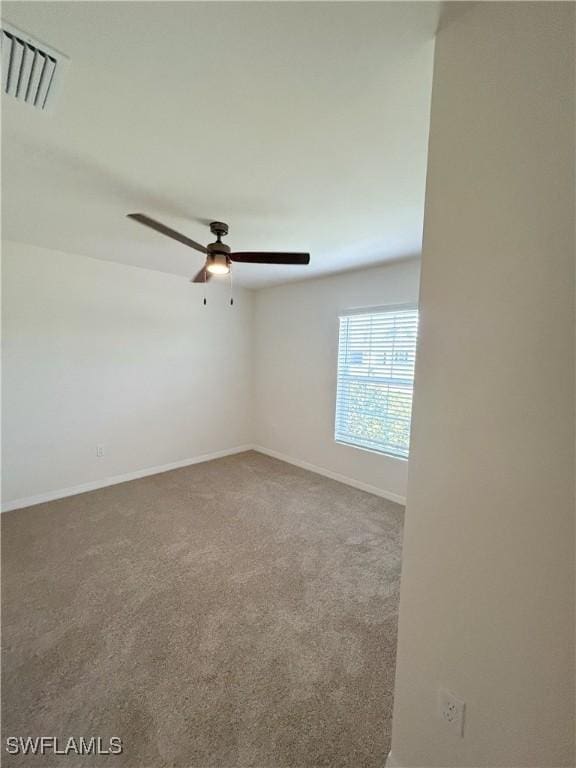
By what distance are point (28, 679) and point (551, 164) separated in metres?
2.69

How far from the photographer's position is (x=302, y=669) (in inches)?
56.2

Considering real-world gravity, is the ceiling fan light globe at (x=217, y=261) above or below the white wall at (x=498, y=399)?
above

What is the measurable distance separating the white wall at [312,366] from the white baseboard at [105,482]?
2.79ft

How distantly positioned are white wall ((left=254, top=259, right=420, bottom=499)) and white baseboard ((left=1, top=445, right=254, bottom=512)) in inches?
33.4

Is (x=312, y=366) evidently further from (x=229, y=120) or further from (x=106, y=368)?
(x=229, y=120)

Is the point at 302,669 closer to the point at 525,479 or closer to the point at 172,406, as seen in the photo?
the point at 525,479

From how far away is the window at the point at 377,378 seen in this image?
309 cm

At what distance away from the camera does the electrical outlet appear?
89cm

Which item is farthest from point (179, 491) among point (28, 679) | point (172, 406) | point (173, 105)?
point (173, 105)

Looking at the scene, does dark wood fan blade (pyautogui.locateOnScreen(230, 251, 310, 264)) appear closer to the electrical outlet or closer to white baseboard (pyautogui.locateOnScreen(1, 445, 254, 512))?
the electrical outlet

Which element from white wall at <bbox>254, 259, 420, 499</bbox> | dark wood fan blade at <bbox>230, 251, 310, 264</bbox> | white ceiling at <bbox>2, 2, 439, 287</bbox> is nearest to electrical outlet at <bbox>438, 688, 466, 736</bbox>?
white ceiling at <bbox>2, 2, 439, 287</bbox>

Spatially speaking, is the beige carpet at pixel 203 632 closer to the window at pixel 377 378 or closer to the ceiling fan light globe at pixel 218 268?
the window at pixel 377 378

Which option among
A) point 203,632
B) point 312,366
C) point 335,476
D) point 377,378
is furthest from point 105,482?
point 377,378

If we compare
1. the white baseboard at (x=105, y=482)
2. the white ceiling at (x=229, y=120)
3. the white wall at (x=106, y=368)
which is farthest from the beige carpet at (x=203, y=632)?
the white ceiling at (x=229, y=120)
